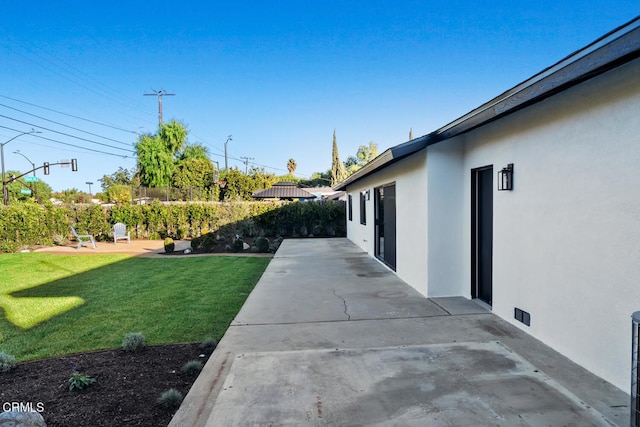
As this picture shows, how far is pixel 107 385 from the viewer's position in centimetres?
316

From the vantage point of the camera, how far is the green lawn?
4.45 meters

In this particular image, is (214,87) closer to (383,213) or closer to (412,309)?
(383,213)

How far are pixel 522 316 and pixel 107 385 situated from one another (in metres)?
4.27

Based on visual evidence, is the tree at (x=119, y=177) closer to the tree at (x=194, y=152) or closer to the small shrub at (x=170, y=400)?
the tree at (x=194, y=152)

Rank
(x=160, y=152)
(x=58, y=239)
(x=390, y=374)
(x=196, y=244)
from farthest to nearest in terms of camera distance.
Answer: (x=160, y=152)
(x=58, y=239)
(x=196, y=244)
(x=390, y=374)

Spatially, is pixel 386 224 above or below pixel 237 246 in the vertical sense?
above

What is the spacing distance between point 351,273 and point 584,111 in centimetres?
553

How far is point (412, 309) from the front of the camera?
16.5ft

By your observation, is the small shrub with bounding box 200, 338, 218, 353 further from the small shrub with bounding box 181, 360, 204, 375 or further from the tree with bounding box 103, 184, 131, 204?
the tree with bounding box 103, 184, 131, 204

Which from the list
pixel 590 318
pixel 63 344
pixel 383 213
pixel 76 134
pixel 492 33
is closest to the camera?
pixel 590 318

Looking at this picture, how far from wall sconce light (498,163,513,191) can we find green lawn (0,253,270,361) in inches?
155

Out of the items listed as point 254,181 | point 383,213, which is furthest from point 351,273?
point 254,181

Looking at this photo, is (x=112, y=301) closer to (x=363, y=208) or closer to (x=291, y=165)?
(x=363, y=208)

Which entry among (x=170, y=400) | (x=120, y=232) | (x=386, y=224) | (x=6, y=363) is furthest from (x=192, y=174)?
(x=170, y=400)
